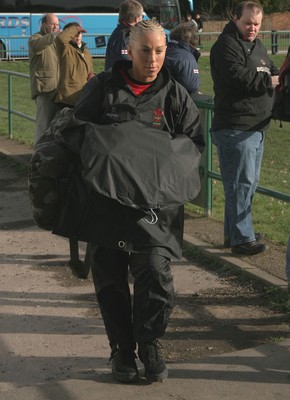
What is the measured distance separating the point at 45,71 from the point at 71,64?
0.68m

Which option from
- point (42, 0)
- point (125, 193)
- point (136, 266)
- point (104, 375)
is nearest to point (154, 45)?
point (125, 193)

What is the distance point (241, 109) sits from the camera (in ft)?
21.4

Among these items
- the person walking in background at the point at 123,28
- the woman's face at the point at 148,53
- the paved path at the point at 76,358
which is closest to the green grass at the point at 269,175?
→ the person walking in background at the point at 123,28

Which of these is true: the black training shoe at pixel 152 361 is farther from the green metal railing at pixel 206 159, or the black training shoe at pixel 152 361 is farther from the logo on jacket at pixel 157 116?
the green metal railing at pixel 206 159

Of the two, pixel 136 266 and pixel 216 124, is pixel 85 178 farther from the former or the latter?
pixel 216 124

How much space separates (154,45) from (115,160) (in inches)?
22.9

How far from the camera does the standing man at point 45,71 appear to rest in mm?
9922

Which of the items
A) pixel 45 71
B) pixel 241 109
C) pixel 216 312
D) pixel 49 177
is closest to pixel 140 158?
pixel 49 177

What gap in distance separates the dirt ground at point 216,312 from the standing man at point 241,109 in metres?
0.34

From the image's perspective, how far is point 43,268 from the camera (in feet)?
22.1

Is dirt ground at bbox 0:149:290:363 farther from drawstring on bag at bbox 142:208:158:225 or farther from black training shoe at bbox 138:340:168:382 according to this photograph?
drawstring on bag at bbox 142:208:158:225

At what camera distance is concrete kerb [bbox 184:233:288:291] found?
602cm

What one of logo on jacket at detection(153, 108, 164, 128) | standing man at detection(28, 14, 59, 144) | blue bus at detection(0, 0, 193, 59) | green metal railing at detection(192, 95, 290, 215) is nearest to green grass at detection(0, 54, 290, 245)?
green metal railing at detection(192, 95, 290, 215)

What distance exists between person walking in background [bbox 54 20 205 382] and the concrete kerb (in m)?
1.69
